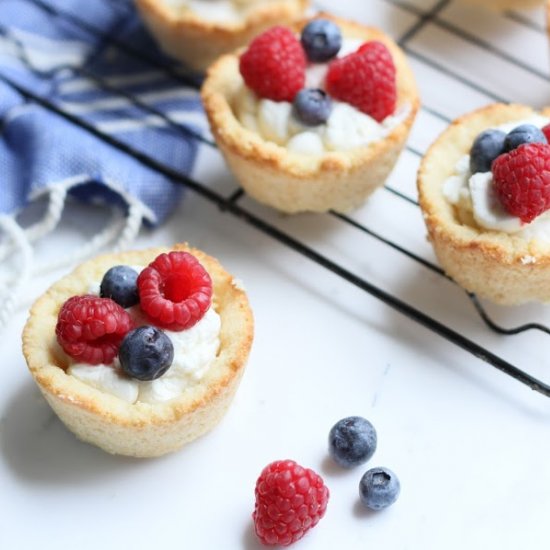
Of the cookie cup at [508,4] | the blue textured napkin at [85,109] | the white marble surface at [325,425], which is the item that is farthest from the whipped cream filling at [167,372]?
the cookie cup at [508,4]

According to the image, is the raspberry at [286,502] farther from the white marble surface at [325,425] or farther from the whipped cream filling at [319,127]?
the whipped cream filling at [319,127]

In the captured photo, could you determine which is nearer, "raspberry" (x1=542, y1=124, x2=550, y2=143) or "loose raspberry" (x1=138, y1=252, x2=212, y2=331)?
"loose raspberry" (x1=138, y1=252, x2=212, y2=331)

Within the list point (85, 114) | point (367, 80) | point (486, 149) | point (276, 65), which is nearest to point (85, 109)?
point (85, 114)

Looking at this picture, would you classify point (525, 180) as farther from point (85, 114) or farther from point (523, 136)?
point (85, 114)

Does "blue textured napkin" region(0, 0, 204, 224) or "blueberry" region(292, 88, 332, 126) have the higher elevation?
"blueberry" region(292, 88, 332, 126)

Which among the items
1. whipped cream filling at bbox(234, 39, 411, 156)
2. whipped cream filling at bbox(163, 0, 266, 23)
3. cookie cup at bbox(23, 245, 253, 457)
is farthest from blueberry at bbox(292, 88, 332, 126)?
whipped cream filling at bbox(163, 0, 266, 23)

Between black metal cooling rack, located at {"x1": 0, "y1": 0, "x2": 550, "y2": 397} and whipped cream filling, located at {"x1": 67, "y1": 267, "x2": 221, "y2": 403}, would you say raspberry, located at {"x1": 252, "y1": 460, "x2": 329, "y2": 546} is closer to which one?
whipped cream filling, located at {"x1": 67, "y1": 267, "x2": 221, "y2": 403}
